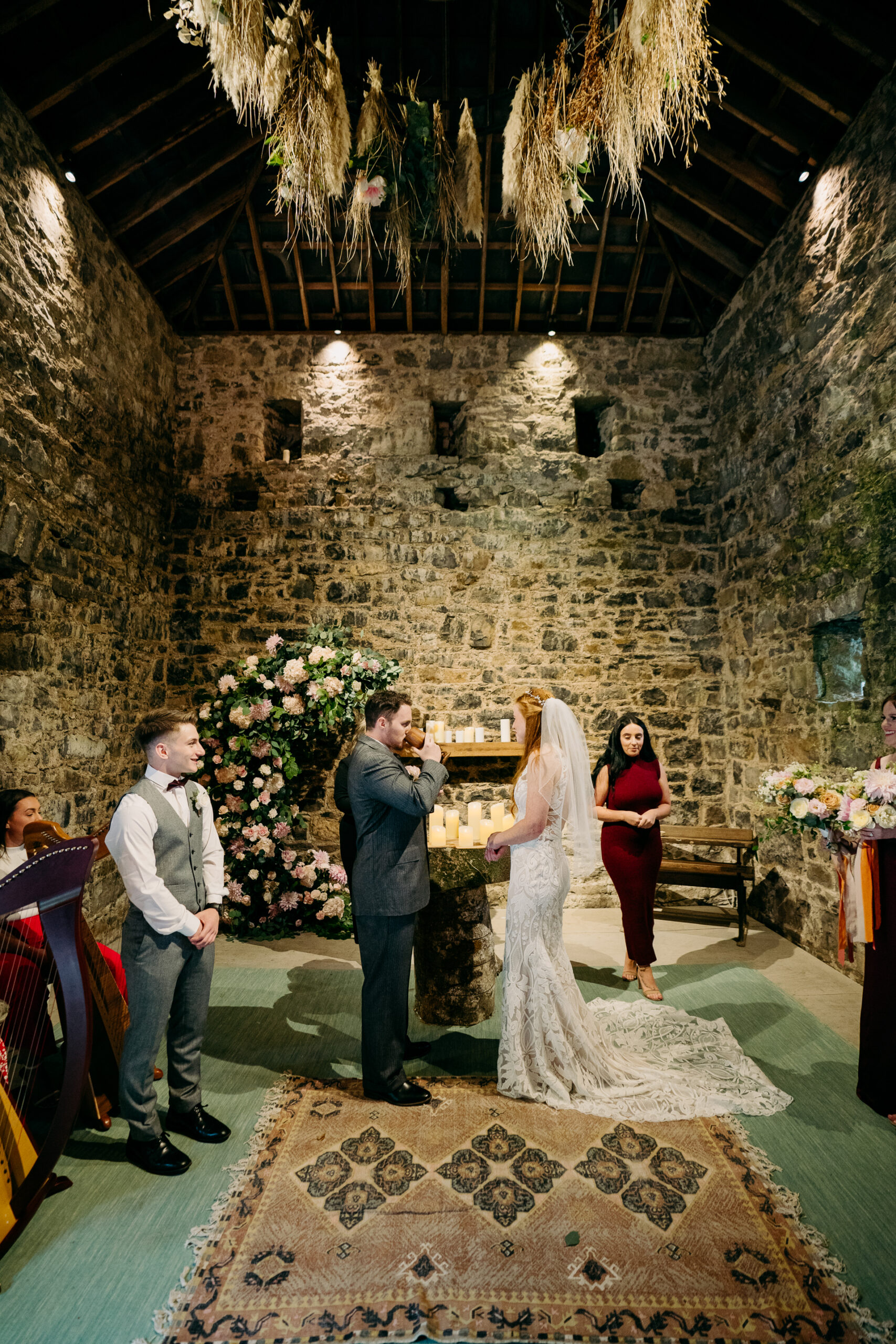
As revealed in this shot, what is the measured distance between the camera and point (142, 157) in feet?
15.0

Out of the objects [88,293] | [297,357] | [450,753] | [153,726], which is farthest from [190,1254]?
[297,357]

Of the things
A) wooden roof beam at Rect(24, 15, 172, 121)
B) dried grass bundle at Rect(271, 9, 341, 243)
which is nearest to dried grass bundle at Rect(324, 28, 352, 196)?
dried grass bundle at Rect(271, 9, 341, 243)

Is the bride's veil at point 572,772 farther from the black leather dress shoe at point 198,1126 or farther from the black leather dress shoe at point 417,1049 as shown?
the black leather dress shoe at point 198,1126

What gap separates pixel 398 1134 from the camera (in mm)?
2488

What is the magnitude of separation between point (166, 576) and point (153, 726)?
4097mm

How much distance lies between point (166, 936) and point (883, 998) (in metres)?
2.99

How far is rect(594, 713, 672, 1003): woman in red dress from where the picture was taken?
153 inches

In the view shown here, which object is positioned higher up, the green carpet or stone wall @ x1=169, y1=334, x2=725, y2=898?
stone wall @ x1=169, y1=334, x2=725, y2=898

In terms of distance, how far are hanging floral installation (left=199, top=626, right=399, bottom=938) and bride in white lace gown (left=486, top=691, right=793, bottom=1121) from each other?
2537 millimetres

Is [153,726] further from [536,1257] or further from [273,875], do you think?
[273,875]

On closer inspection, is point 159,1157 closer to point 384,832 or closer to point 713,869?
point 384,832

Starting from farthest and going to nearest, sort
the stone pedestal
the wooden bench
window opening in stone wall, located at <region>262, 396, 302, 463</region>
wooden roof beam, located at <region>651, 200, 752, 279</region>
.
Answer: window opening in stone wall, located at <region>262, 396, 302, 463</region>, wooden roof beam, located at <region>651, 200, 752, 279</region>, the wooden bench, the stone pedestal

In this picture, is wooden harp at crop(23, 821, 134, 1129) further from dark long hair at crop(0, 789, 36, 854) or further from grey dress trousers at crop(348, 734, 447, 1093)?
grey dress trousers at crop(348, 734, 447, 1093)

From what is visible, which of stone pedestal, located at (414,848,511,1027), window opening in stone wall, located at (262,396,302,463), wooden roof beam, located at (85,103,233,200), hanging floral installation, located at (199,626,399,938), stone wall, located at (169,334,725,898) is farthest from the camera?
window opening in stone wall, located at (262,396,302,463)
